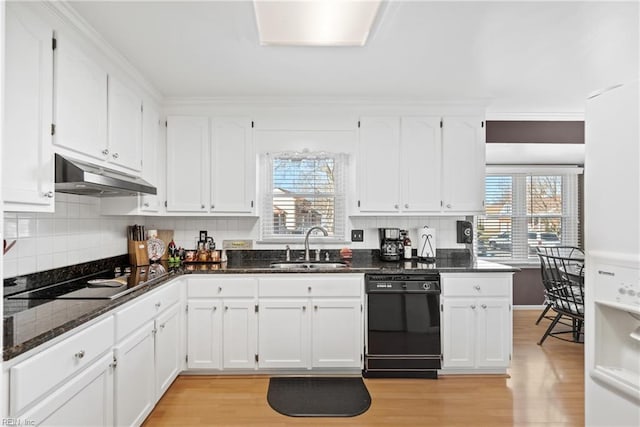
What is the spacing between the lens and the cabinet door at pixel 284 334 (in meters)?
3.05

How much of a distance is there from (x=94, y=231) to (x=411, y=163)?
2.66m

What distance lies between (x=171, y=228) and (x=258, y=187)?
94cm

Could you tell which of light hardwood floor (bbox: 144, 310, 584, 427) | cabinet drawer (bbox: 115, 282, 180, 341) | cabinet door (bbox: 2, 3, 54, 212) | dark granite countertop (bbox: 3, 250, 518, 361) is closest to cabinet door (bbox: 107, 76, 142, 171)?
cabinet door (bbox: 2, 3, 54, 212)

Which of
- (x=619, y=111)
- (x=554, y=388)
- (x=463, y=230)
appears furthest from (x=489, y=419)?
(x=619, y=111)

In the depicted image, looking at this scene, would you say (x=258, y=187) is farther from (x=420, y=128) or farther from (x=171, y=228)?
(x=420, y=128)

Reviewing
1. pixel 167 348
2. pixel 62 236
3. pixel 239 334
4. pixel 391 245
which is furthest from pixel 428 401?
pixel 62 236

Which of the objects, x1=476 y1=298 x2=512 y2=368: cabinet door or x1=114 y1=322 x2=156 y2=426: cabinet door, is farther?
x1=476 y1=298 x2=512 y2=368: cabinet door

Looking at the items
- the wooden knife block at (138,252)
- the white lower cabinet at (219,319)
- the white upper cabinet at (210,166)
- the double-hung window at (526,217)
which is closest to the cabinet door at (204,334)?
the white lower cabinet at (219,319)

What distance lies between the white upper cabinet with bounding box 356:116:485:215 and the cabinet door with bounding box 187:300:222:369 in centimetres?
152

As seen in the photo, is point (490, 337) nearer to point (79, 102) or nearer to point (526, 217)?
point (526, 217)

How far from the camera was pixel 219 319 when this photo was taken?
3.04 metres

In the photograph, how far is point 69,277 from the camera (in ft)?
8.28

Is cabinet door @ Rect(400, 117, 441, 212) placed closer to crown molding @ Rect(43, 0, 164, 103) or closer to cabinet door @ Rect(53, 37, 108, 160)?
crown molding @ Rect(43, 0, 164, 103)

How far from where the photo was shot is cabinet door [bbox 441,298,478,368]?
10.1 feet
